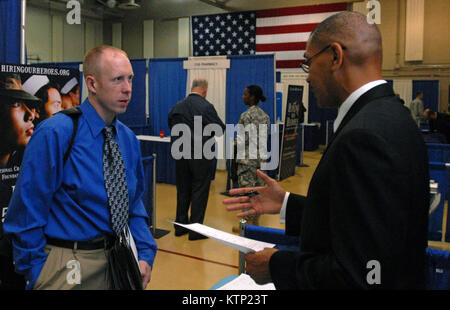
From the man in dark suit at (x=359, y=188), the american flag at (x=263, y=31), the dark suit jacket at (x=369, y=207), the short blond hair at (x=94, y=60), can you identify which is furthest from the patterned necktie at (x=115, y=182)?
the american flag at (x=263, y=31)

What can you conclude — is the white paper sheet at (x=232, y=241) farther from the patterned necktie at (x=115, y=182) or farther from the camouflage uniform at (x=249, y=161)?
the camouflage uniform at (x=249, y=161)

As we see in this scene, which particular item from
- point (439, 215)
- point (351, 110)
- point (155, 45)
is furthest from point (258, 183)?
point (155, 45)

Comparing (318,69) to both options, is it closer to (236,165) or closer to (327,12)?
(236,165)

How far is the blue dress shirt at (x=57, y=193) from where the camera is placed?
144 centimetres

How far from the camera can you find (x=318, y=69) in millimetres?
1114

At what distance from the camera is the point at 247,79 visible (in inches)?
311

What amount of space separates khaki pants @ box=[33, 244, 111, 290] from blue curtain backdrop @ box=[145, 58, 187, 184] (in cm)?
646

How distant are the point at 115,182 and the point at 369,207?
3.54 ft

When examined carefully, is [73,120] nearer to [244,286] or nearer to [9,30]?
[244,286]

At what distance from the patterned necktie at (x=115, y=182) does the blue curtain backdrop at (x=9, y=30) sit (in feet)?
6.16

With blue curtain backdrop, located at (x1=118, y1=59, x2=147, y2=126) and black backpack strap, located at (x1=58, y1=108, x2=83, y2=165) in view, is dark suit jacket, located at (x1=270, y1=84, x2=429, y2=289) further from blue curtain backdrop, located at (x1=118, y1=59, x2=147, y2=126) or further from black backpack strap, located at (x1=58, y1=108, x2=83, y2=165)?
blue curtain backdrop, located at (x1=118, y1=59, x2=147, y2=126)

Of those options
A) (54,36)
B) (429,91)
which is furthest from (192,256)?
(54,36)

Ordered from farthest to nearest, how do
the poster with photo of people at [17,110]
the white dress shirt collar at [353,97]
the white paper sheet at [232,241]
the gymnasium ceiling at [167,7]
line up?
the gymnasium ceiling at [167,7] → the poster with photo of people at [17,110] → the white paper sheet at [232,241] → the white dress shirt collar at [353,97]

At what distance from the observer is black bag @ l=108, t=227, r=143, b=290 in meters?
1.52
